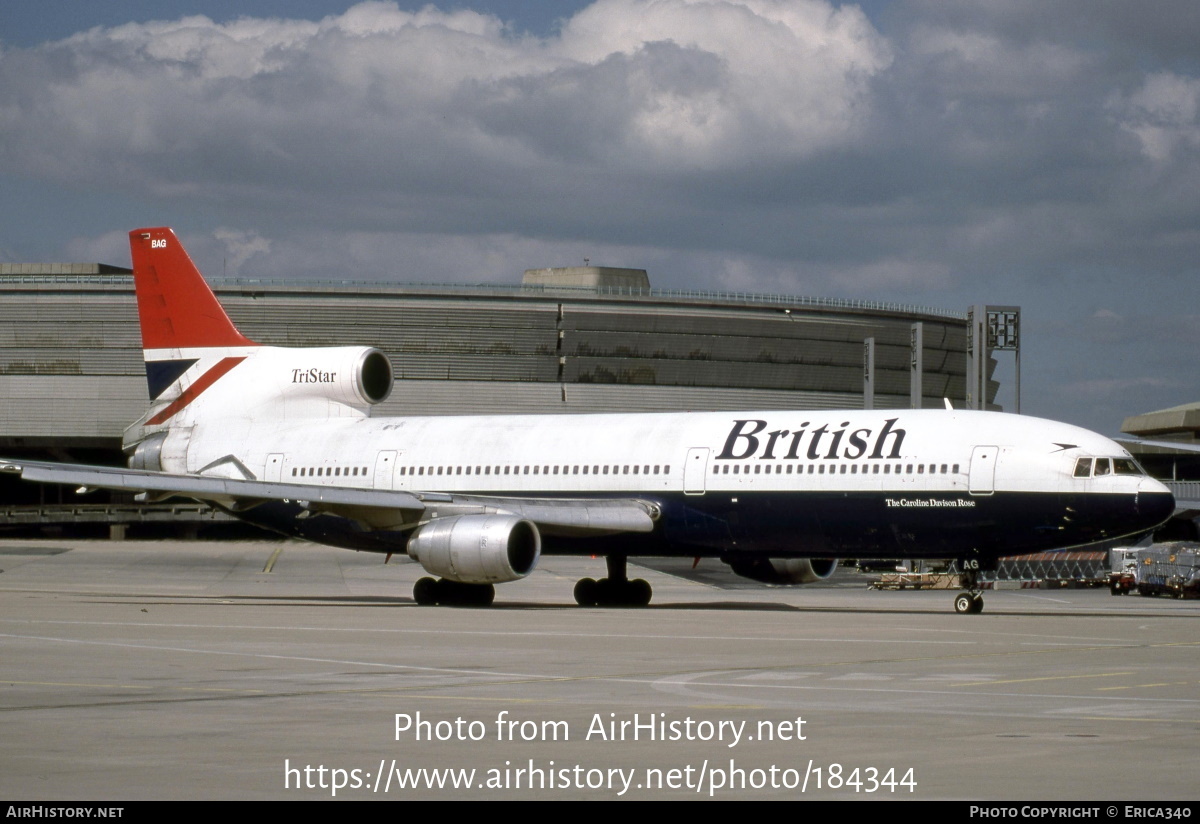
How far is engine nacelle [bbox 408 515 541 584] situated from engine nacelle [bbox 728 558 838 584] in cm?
516

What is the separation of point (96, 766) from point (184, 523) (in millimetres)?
94390

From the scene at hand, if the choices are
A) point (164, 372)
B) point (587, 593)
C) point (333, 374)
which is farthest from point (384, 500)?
point (164, 372)

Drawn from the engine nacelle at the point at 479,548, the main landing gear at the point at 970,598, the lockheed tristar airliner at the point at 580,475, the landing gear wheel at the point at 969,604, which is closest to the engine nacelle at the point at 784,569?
the lockheed tristar airliner at the point at 580,475

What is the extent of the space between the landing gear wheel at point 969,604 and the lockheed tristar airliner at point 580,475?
0.06 metres

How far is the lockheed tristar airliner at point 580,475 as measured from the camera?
97.9ft

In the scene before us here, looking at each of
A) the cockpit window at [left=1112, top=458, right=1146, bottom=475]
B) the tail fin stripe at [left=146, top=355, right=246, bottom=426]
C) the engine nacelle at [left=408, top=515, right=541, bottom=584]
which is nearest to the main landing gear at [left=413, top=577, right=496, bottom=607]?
the engine nacelle at [left=408, top=515, right=541, bottom=584]

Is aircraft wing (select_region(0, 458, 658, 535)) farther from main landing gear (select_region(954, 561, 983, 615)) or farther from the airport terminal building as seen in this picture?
the airport terminal building

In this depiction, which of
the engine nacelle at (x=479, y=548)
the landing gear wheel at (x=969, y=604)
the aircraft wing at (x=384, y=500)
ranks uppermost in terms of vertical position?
the aircraft wing at (x=384, y=500)

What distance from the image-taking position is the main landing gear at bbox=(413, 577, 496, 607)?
34375 mm

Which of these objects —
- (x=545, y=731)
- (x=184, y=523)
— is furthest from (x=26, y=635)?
(x=184, y=523)

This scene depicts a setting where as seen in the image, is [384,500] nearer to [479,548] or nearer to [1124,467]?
[479,548]

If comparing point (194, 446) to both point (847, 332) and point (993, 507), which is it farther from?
point (847, 332)

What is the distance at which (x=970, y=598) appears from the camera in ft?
101

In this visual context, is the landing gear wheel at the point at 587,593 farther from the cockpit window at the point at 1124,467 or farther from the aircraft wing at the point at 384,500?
the cockpit window at the point at 1124,467
